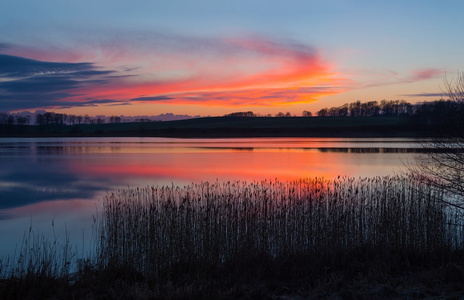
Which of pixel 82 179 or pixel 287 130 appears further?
pixel 287 130

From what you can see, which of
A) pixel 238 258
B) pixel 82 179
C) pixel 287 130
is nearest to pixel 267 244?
pixel 238 258

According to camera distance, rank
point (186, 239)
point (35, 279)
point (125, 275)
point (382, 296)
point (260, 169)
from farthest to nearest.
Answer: point (260, 169), point (186, 239), point (125, 275), point (35, 279), point (382, 296)

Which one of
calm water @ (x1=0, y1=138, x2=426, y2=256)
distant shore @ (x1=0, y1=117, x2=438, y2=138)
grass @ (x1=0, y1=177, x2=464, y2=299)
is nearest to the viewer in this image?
grass @ (x1=0, y1=177, x2=464, y2=299)

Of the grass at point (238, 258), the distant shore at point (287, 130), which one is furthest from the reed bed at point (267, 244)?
the distant shore at point (287, 130)

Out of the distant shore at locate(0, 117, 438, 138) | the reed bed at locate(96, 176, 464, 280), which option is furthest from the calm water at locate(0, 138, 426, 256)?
the distant shore at locate(0, 117, 438, 138)

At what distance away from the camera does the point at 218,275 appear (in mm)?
6930

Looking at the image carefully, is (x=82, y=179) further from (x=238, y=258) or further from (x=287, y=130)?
(x=287, y=130)

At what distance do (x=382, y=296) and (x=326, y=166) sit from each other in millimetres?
21039

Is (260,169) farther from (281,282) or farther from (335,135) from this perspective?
(335,135)

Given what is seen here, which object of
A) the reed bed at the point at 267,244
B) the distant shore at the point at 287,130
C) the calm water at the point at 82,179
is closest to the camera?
the reed bed at the point at 267,244

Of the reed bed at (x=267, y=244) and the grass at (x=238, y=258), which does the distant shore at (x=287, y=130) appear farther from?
the grass at (x=238, y=258)

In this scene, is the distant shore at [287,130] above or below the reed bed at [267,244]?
above

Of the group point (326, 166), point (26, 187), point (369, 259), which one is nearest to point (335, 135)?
point (326, 166)

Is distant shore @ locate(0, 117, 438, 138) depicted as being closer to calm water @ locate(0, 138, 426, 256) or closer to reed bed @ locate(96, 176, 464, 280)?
calm water @ locate(0, 138, 426, 256)
